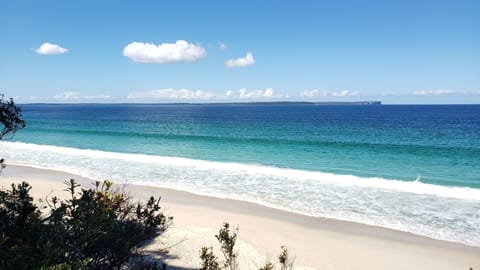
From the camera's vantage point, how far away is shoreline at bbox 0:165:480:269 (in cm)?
802

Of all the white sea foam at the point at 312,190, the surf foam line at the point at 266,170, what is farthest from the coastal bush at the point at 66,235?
the surf foam line at the point at 266,170

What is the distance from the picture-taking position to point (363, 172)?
19.7m

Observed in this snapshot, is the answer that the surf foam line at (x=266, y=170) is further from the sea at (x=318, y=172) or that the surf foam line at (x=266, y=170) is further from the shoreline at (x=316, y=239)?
the shoreline at (x=316, y=239)

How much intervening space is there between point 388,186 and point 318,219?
7124 millimetres

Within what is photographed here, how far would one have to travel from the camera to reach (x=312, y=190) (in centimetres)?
1514

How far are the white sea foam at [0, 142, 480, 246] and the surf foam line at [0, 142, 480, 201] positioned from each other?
0.04m

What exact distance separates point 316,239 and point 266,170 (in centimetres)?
1055

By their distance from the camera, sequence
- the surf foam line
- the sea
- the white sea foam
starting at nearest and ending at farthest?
the white sea foam → the sea → the surf foam line

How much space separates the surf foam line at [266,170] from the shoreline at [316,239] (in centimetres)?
626

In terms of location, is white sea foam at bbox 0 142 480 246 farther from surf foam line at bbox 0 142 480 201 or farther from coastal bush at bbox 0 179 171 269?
coastal bush at bbox 0 179 171 269

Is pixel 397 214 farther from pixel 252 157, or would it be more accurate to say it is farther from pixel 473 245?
pixel 252 157

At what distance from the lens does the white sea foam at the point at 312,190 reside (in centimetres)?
1125

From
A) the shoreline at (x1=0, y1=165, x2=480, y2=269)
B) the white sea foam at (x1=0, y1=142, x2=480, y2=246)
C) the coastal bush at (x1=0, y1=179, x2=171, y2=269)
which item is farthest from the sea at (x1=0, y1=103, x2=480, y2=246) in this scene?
the coastal bush at (x1=0, y1=179, x2=171, y2=269)

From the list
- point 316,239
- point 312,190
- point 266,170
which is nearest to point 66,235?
point 316,239
